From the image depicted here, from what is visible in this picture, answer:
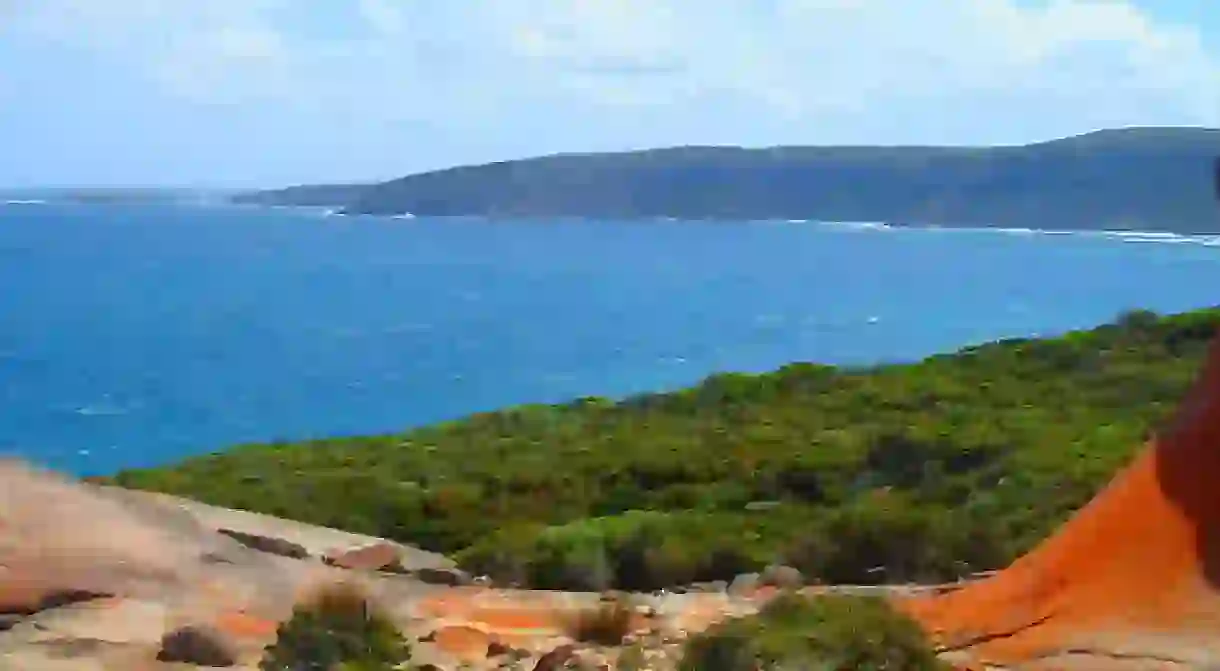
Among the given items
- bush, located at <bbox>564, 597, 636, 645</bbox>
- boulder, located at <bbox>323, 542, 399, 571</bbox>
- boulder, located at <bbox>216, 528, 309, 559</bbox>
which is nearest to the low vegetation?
boulder, located at <bbox>323, 542, 399, 571</bbox>

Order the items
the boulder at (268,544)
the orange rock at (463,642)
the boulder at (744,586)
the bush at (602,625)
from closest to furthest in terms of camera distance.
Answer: the orange rock at (463,642) < the bush at (602,625) < the boulder at (744,586) < the boulder at (268,544)

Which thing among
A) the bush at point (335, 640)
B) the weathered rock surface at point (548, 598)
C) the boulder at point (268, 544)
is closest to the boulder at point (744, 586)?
the weathered rock surface at point (548, 598)

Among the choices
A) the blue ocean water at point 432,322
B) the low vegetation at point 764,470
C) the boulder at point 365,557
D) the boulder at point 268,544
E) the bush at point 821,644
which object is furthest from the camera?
the blue ocean water at point 432,322

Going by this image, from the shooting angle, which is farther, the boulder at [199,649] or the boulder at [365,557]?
the boulder at [365,557]

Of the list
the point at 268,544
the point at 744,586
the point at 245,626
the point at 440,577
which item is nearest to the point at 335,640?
the point at 245,626

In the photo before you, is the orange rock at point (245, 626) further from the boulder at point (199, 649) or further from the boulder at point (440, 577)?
the boulder at point (440, 577)

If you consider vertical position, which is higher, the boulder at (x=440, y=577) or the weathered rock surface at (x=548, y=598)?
the weathered rock surface at (x=548, y=598)
